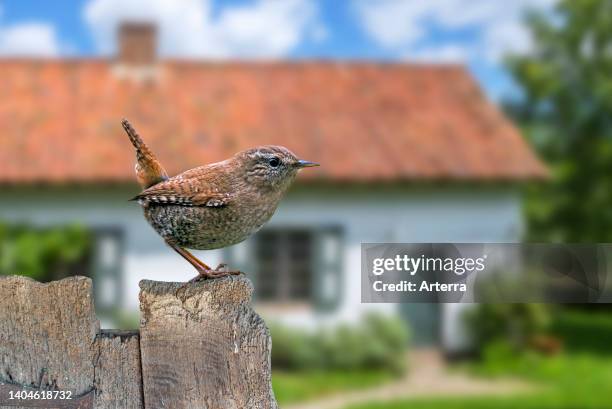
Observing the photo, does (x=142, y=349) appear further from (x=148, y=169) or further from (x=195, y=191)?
(x=148, y=169)

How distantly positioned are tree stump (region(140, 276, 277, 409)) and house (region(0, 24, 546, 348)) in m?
9.20

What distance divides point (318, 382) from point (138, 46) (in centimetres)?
745

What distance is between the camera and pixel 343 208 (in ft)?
41.0

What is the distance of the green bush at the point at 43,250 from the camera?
37.6 feet

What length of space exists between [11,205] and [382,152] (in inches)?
244

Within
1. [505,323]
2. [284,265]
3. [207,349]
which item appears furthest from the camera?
[505,323]

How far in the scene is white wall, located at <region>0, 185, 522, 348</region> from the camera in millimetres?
12117

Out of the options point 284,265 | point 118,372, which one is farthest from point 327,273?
point 118,372

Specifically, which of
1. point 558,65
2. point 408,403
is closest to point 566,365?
point 408,403

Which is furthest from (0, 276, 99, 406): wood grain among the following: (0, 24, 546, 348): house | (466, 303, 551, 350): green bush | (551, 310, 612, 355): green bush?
(551, 310, 612, 355): green bush

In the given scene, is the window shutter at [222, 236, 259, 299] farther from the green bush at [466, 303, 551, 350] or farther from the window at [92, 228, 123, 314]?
the green bush at [466, 303, 551, 350]

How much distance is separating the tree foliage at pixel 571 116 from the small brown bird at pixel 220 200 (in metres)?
16.9

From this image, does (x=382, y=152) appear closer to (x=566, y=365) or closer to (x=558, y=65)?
(x=566, y=365)

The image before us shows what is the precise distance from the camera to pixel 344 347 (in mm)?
11906
